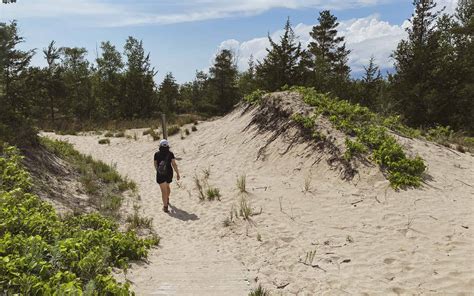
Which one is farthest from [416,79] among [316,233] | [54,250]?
[54,250]

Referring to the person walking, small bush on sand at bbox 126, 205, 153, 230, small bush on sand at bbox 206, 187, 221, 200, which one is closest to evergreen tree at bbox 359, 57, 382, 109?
small bush on sand at bbox 206, 187, 221, 200

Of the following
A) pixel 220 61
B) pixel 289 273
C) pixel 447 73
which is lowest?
pixel 289 273

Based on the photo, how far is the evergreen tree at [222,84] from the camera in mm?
32469

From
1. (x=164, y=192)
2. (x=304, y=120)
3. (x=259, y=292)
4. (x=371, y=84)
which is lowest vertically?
(x=259, y=292)

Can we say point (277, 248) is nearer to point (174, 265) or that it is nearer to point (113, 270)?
point (174, 265)

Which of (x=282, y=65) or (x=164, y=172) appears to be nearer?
(x=164, y=172)

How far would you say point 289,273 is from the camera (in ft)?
20.9

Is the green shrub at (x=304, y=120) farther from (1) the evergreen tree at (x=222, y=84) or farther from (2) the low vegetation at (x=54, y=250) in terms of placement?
(1) the evergreen tree at (x=222, y=84)

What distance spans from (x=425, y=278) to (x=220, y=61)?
28.7 metres

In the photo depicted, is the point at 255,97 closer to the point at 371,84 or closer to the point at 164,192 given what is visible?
the point at 164,192

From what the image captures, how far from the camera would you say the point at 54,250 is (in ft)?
16.9

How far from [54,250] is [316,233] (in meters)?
5.09

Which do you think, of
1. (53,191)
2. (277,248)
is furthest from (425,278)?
(53,191)

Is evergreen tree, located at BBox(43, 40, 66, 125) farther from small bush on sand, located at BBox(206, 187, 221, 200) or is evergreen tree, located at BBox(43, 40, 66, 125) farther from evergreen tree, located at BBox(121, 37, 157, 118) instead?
small bush on sand, located at BBox(206, 187, 221, 200)
